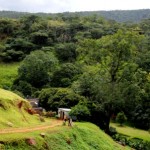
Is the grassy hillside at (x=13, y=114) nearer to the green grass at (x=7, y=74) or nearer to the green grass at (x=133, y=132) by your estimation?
the green grass at (x=133, y=132)

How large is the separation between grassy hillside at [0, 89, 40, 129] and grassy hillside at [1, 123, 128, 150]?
86.8 inches

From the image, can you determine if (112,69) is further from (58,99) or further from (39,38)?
(39,38)

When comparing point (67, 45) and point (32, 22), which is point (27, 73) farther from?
point (32, 22)

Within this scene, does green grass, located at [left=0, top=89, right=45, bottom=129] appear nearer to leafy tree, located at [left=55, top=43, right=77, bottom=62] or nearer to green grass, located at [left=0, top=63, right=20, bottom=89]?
green grass, located at [left=0, top=63, right=20, bottom=89]

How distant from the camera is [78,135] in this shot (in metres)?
34.4

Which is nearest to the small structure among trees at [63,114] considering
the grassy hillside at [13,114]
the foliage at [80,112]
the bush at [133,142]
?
the foliage at [80,112]

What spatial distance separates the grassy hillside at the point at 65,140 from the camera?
26.1m

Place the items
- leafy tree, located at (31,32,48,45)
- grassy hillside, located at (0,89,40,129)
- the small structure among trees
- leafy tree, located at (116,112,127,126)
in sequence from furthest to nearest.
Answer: leafy tree, located at (31,32,48,45)
leafy tree, located at (116,112,127,126)
the small structure among trees
grassy hillside, located at (0,89,40,129)

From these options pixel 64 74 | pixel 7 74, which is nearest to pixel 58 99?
pixel 64 74

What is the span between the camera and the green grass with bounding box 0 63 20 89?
3088 inches

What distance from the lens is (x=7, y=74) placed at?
8325cm

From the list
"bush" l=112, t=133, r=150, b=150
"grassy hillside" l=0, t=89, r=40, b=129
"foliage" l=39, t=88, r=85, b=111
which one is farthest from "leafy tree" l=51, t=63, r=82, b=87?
"grassy hillside" l=0, t=89, r=40, b=129

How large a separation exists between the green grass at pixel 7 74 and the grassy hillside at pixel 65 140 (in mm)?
40790

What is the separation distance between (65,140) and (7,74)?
178 ft
